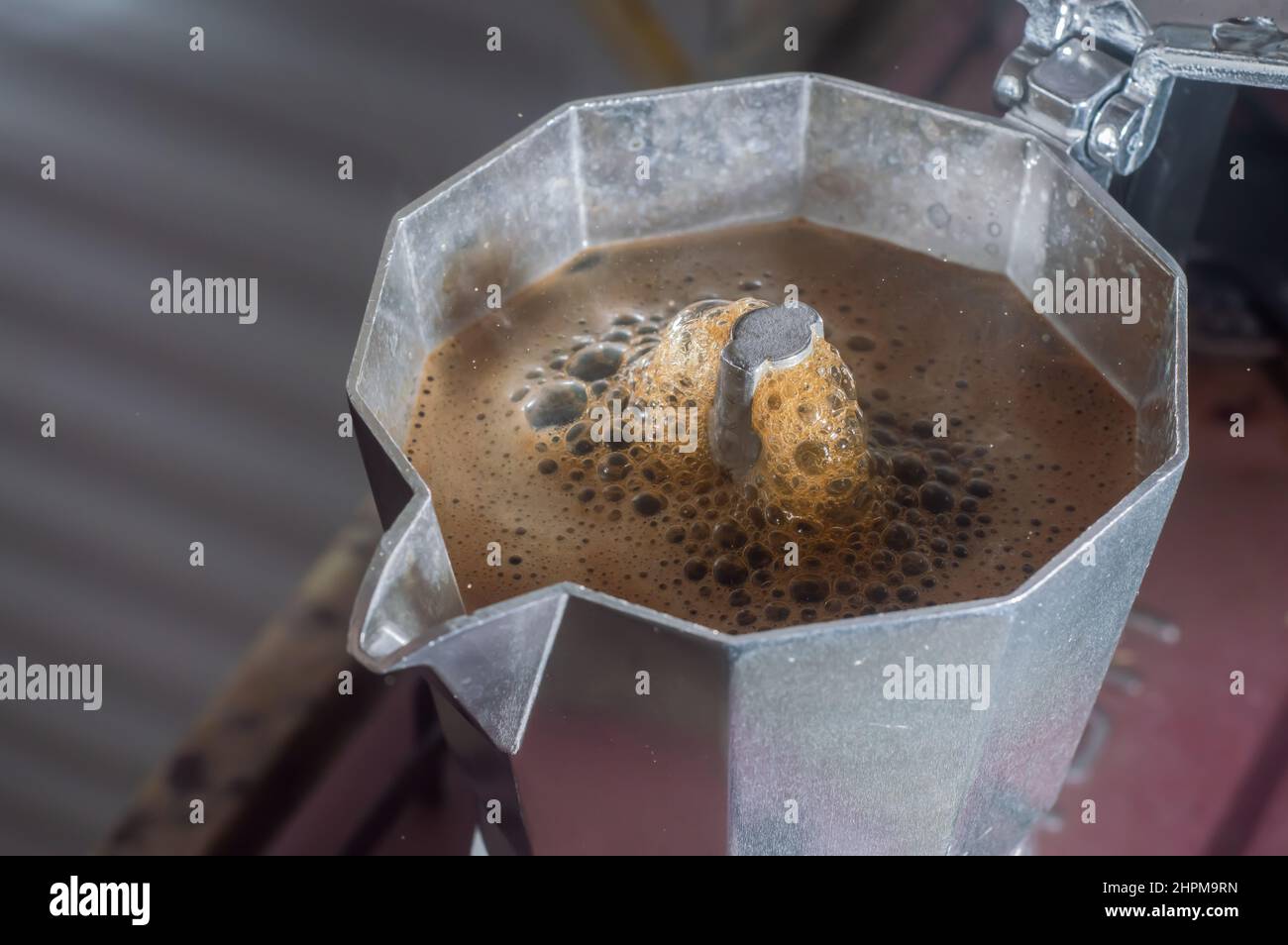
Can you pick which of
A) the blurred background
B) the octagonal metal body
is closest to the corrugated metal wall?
the blurred background

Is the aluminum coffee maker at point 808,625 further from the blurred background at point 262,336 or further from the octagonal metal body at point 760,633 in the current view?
the blurred background at point 262,336

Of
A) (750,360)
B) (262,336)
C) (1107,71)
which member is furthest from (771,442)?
(262,336)

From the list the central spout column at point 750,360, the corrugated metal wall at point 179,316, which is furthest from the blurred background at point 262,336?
the central spout column at point 750,360

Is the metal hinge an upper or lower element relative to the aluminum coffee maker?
upper

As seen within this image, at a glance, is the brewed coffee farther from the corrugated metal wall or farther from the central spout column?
the corrugated metal wall

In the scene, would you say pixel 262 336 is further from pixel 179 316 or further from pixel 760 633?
pixel 760 633
